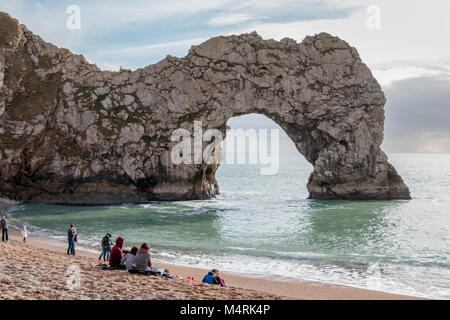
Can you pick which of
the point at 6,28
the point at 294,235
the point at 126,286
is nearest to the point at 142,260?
the point at 126,286

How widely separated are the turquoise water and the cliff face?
16.1ft

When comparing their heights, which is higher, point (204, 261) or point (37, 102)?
point (37, 102)

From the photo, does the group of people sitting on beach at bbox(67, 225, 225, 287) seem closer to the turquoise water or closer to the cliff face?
the turquoise water

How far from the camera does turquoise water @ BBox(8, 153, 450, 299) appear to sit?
66.6ft

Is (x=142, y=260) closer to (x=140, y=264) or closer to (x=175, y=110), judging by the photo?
(x=140, y=264)

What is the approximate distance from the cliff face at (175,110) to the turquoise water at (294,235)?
4.90 metres

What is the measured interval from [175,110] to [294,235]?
2821 cm

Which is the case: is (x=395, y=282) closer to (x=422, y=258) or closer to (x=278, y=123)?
(x=422, y=258)

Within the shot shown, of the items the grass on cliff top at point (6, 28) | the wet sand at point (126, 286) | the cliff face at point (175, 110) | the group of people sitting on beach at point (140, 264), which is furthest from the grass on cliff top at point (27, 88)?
the group of people sitting on beach at point (140, 264)

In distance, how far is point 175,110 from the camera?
5294cm

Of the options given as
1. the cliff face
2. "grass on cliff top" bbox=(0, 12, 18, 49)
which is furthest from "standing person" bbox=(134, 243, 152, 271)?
"grass on cliff top" bbox=(0, 12, 18, 49)

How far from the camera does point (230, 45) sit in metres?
53.0
